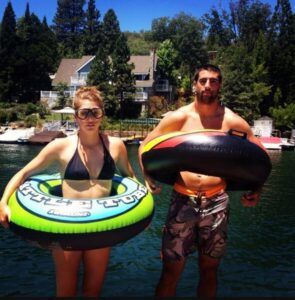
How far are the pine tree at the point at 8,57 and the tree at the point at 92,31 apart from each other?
15.1m

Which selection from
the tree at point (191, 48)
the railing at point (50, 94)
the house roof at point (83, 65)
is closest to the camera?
the railing at point (50, 94)

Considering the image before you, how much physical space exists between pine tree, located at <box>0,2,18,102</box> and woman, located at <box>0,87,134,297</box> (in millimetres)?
42197

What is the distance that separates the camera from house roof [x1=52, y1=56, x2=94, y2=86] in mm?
47750

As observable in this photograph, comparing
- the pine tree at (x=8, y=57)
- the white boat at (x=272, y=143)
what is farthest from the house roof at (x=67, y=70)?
the white boat at (x=272, y=143)

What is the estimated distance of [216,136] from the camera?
3697 mm

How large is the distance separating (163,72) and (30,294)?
4433 centimetres

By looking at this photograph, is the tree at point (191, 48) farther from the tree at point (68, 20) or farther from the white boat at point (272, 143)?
the tree at point (68, 20)

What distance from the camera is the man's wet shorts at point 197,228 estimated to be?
384 centimetres

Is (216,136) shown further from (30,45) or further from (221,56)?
(30,45)

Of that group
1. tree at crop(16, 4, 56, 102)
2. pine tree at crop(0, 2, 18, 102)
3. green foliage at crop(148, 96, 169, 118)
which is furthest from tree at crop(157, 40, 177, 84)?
pine tree at crop(0, 2, 18, 102)

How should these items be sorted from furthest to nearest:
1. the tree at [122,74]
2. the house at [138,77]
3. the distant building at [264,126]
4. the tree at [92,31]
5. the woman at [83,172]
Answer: the tree at [92,31], the house at [138,77], the tree at [122,74], the distant building at [264,126], the woman at [83,172]

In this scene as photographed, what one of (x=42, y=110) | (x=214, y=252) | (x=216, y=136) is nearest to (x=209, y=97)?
(x=216, y=136)

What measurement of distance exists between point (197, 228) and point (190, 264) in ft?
13.4

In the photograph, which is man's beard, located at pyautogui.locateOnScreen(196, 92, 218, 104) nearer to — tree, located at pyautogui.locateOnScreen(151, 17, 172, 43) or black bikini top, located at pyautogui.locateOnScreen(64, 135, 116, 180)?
black bikini top, located at pyautogui.locateOnScreen(64, 135, 116, 180)
